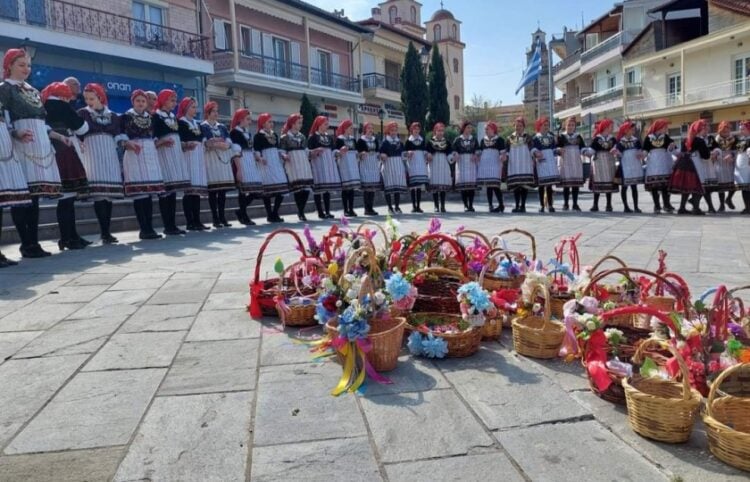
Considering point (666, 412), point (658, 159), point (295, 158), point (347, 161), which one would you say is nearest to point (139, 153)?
point (295, 158)

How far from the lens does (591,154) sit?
38.4ft

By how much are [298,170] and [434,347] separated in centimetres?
784

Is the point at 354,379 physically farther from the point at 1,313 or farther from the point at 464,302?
the point at 1,313

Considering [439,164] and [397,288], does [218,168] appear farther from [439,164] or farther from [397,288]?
[397,288]

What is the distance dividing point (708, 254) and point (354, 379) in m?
5.20

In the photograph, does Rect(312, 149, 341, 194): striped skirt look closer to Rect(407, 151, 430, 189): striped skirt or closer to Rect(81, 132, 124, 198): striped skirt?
Rect(407, 151, 430, 189): striped skirt

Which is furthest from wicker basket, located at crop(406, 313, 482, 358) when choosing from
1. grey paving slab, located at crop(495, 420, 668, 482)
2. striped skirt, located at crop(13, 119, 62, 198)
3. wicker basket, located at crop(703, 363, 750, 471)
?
striped skirt, located at crop(13, 119, 62, 198)

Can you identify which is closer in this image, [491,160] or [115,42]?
[491,160]

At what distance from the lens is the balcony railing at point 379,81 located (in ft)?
102

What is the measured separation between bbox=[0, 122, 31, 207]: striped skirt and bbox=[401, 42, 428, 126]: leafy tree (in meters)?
23.2

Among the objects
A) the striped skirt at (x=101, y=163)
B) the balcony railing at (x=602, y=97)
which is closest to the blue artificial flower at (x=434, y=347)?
the striped skirt at (x=101, y=163)

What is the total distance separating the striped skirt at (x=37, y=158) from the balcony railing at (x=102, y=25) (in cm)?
1006

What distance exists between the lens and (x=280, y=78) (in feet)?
76.7

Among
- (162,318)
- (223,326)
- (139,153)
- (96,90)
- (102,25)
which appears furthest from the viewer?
(102,25)
